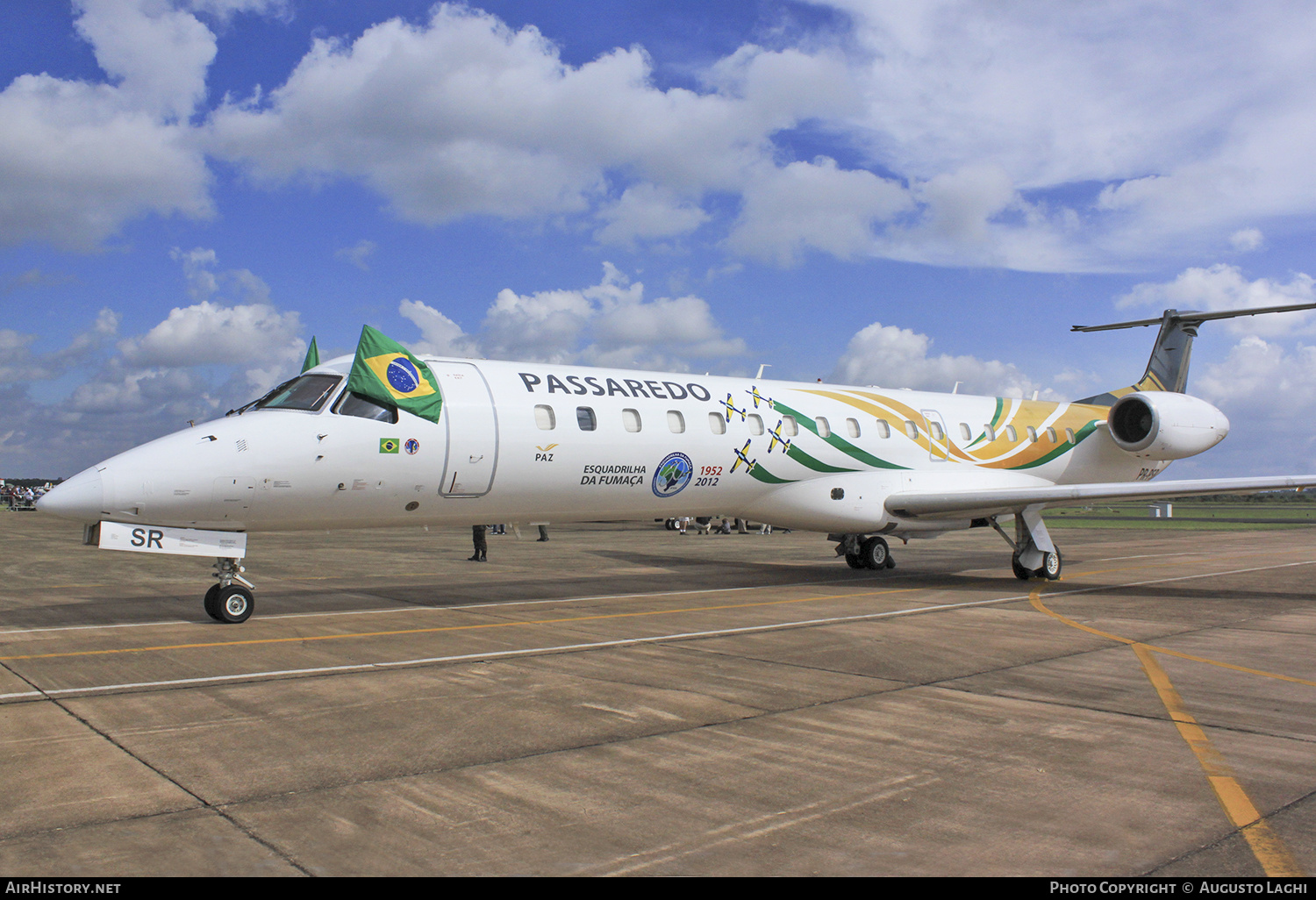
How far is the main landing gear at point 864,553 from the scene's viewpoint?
799 inches

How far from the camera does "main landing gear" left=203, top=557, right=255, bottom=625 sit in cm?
1097

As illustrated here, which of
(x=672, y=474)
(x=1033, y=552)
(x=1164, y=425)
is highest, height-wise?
(x=1164, y=425)

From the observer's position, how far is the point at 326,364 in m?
11.6

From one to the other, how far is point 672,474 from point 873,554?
322 inches

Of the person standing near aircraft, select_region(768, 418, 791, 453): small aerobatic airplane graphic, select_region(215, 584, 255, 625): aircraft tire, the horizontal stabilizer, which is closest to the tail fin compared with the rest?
the horizontal stabilizer

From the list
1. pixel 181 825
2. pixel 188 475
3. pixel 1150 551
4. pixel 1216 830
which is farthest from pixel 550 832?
pixel 1150 551

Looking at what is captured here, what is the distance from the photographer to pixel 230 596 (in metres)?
11.0

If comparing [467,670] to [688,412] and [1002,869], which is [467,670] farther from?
[688,412]

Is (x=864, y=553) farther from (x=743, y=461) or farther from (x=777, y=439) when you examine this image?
(x=743, y=461)

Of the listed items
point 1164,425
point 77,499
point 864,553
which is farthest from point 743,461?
point 1164,425

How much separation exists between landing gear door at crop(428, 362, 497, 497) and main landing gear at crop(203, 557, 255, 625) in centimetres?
271

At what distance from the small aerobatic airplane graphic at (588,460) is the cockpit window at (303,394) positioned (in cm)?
2
